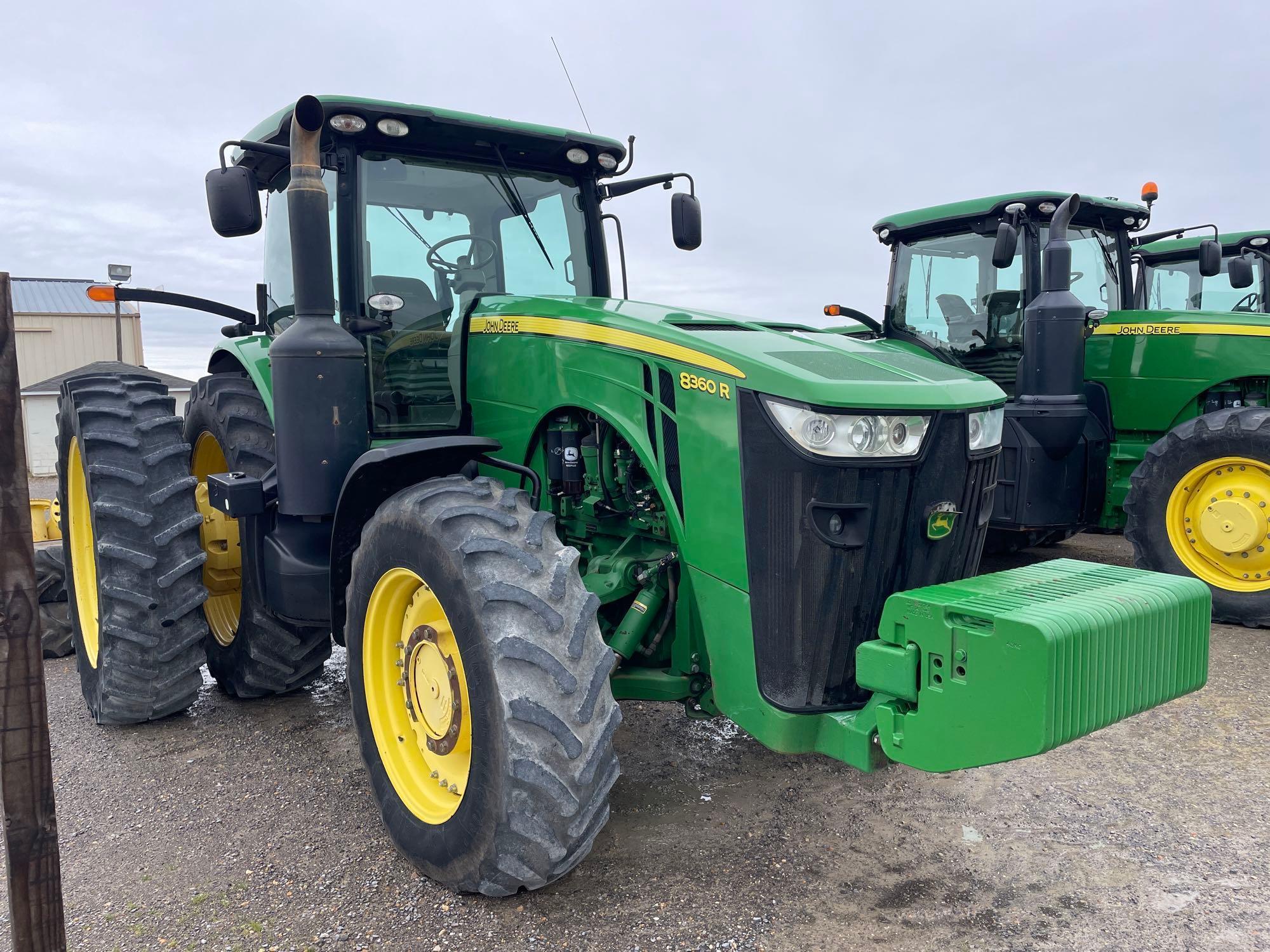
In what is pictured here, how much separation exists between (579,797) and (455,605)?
24.1 inches

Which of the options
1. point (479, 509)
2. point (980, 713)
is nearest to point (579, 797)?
point (479, 509)

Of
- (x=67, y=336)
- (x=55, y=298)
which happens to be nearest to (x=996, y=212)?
(x=67, y=336)

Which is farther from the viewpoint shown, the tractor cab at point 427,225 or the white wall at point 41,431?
the white wall at point 41,431

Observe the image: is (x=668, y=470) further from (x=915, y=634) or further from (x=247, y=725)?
(x=247, y=725)

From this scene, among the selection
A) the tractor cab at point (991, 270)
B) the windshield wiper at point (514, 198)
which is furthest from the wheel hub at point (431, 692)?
the tractor cab at point (991, 270)

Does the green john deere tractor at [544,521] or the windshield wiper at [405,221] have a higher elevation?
the windshield wiper at [405,221]

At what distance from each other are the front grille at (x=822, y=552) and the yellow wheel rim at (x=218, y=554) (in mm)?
2840

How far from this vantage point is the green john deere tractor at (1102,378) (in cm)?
589

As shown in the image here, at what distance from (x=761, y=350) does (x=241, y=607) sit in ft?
9.64

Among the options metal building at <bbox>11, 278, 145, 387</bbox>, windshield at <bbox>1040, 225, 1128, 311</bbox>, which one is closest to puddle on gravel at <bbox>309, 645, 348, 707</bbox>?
windshield at <bbox>1040, 225, 1128, 311</bbox>

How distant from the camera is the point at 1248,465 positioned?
19.2 ft

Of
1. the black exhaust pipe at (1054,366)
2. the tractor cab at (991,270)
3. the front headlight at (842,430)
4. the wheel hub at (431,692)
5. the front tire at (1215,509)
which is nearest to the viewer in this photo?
the front headlight at (842,430)

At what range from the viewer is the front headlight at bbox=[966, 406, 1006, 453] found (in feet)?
9.30

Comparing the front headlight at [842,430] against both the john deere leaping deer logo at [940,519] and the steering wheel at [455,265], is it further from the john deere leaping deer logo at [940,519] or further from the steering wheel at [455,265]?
the steering wheel at [455,265]
